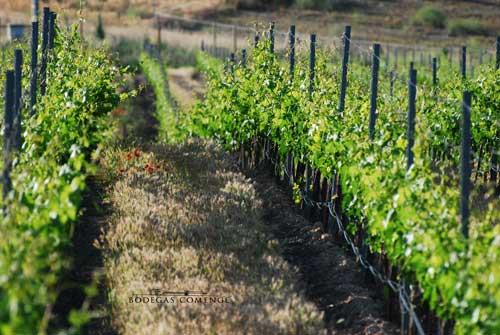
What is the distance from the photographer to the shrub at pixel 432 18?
61.6 metres

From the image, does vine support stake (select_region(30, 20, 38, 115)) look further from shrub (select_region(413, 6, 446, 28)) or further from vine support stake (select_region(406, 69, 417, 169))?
shrub (select_region(413, 6, 446, 28))

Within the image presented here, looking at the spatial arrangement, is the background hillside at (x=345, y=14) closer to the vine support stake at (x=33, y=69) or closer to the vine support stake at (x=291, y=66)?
the vine support stake at (x=291, y=66)

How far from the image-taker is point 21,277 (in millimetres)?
4590

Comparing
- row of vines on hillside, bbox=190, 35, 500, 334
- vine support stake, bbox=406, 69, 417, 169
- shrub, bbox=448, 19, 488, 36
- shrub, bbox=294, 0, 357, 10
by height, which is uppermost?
vine support stake, bbox=406, 69, 417, 169

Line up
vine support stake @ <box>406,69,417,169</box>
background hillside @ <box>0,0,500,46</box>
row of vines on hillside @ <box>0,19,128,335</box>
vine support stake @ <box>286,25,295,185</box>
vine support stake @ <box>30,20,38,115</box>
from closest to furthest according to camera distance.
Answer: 1. row of vines on hillside @ <box>0,19,128,335</box>
2. vine support stake @ <box>406,69,417,169</box>
3. vine support stake @ <box>30,20,38,115</box>
4. vine support stake @ <box>286,25,295,185</box>
5. background hillside @ <box>0,0,500,46</box>

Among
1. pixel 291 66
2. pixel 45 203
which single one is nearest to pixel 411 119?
pixel 45 203

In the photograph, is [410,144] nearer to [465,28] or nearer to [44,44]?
[44,44]

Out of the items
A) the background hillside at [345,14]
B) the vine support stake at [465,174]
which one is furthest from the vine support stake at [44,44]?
the background hillside at [345,14]

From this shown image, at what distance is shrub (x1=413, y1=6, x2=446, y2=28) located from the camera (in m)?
61.6

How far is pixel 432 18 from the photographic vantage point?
2415 inches

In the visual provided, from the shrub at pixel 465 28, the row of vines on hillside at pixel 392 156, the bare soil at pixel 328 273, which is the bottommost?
the shrub at pixel 465 28

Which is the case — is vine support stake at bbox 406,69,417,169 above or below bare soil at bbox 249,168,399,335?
above

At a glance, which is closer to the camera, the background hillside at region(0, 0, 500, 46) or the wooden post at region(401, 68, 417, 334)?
the wooden post at region(401, 68, 417, 334)

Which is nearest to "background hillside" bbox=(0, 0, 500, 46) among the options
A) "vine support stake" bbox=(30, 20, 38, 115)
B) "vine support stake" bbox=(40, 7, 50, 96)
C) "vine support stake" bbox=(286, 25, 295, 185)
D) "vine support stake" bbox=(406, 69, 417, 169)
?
"vine support stake" bbox=(286, 25, 295, 185)
